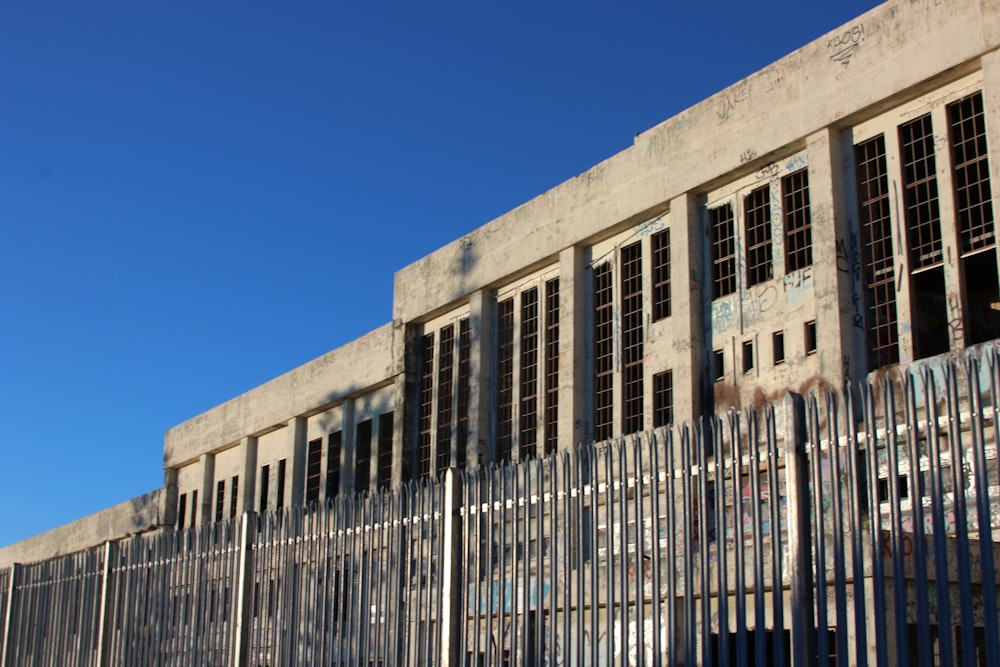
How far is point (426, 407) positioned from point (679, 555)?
21609mm

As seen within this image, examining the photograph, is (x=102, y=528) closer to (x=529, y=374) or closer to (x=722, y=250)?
(x=529, y=374)

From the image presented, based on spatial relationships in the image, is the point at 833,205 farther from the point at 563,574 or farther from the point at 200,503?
the point at 200,503

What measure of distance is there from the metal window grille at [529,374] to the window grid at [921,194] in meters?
8.77

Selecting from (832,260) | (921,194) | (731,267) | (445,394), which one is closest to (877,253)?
(832,260)

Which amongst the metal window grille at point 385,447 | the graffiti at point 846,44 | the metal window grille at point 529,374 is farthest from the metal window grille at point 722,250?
the metal window grille at point 385,447

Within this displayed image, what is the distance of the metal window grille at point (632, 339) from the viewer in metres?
22.5

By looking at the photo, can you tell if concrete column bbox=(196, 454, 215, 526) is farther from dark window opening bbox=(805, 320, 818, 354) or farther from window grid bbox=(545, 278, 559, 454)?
dark window opening bbox=(805, 320, 818, 354)

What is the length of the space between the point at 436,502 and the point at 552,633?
5.25 feet

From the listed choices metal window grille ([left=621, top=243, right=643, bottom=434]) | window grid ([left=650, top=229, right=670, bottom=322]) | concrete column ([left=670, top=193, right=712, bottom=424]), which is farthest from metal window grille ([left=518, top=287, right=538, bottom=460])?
concrete column ([left=670, top=193, right=712, bottom=424])

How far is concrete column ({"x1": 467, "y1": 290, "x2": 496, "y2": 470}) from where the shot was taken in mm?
Result: 25484

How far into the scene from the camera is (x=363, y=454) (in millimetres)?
30859

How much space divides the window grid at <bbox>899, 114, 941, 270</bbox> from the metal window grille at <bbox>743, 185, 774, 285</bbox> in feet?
8.70

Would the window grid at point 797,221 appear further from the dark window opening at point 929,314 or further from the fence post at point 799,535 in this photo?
the fence post at point 799,535

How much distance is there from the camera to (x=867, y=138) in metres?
19.2
